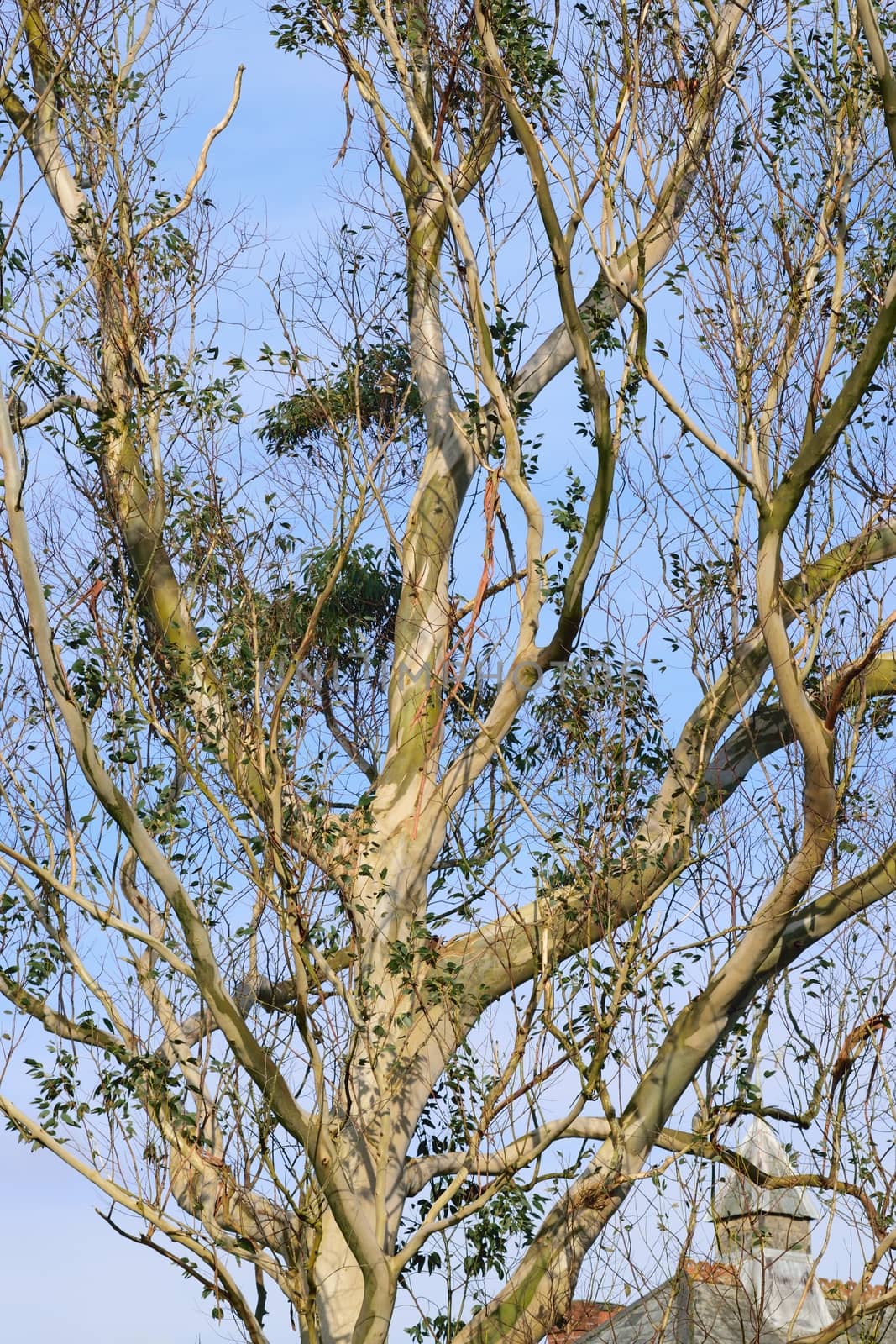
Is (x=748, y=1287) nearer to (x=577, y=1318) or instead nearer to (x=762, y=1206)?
(x=762, y=1206)

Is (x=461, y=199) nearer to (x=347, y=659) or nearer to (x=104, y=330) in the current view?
(x=104, y=330)

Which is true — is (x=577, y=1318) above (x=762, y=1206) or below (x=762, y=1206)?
below

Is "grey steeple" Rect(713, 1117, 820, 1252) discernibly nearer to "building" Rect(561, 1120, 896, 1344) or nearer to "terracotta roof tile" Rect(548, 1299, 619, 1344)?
"building" Rect(561, 1120, 896, 1344)

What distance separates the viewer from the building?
23.2ft

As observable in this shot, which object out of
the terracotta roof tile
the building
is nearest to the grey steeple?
the building

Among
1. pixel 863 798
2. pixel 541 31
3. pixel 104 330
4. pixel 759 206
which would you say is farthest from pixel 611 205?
pixel 863 798

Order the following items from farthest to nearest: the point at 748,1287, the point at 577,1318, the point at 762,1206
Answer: the point at 748,1287 < the point at 762,1206 < the point at 577,1318

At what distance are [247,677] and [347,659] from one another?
136 inches

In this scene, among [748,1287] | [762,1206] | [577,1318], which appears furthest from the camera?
[748,1287]

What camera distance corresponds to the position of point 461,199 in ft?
30.7

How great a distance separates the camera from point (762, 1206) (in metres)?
8.32

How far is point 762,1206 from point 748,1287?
1.03m

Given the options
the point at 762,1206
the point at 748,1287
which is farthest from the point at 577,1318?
the point at 748,1287

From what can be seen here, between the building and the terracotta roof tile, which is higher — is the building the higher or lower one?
the higher one
